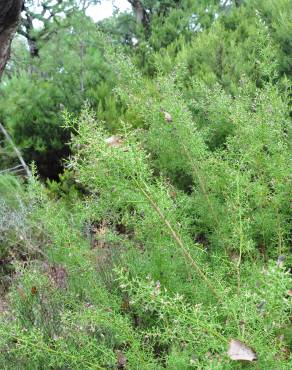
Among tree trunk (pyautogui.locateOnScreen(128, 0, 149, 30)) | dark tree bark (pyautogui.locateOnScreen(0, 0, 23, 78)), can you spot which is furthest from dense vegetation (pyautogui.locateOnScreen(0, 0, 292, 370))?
tree trunk (pyautogui.locateOnScreen(128, 0, 149, 30))

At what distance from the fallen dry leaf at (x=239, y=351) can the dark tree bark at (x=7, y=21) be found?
210cm

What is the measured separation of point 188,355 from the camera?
6.83 ft

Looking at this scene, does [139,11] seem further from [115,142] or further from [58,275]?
[115,142]

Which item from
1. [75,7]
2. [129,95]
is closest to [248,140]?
[129,95]

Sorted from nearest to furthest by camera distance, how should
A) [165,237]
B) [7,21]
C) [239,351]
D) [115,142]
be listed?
[239,351] < [165,237] < [115,142] < [7,21]

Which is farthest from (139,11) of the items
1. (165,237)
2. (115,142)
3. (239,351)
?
(239,351)

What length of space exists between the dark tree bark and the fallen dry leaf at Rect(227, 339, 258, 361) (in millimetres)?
2101

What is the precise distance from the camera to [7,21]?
2910mm

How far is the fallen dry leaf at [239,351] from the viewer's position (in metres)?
1.73

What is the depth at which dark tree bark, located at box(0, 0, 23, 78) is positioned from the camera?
2.80m

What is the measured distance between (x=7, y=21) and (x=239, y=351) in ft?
7.16

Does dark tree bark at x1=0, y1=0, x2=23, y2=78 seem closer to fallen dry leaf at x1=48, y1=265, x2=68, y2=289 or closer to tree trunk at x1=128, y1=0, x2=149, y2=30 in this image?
fallen dry leaf at x1=48, y1=265, x2=68, y2=289

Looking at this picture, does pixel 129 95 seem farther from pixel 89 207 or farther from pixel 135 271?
pixel 135 271

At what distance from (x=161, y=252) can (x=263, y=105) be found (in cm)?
102
